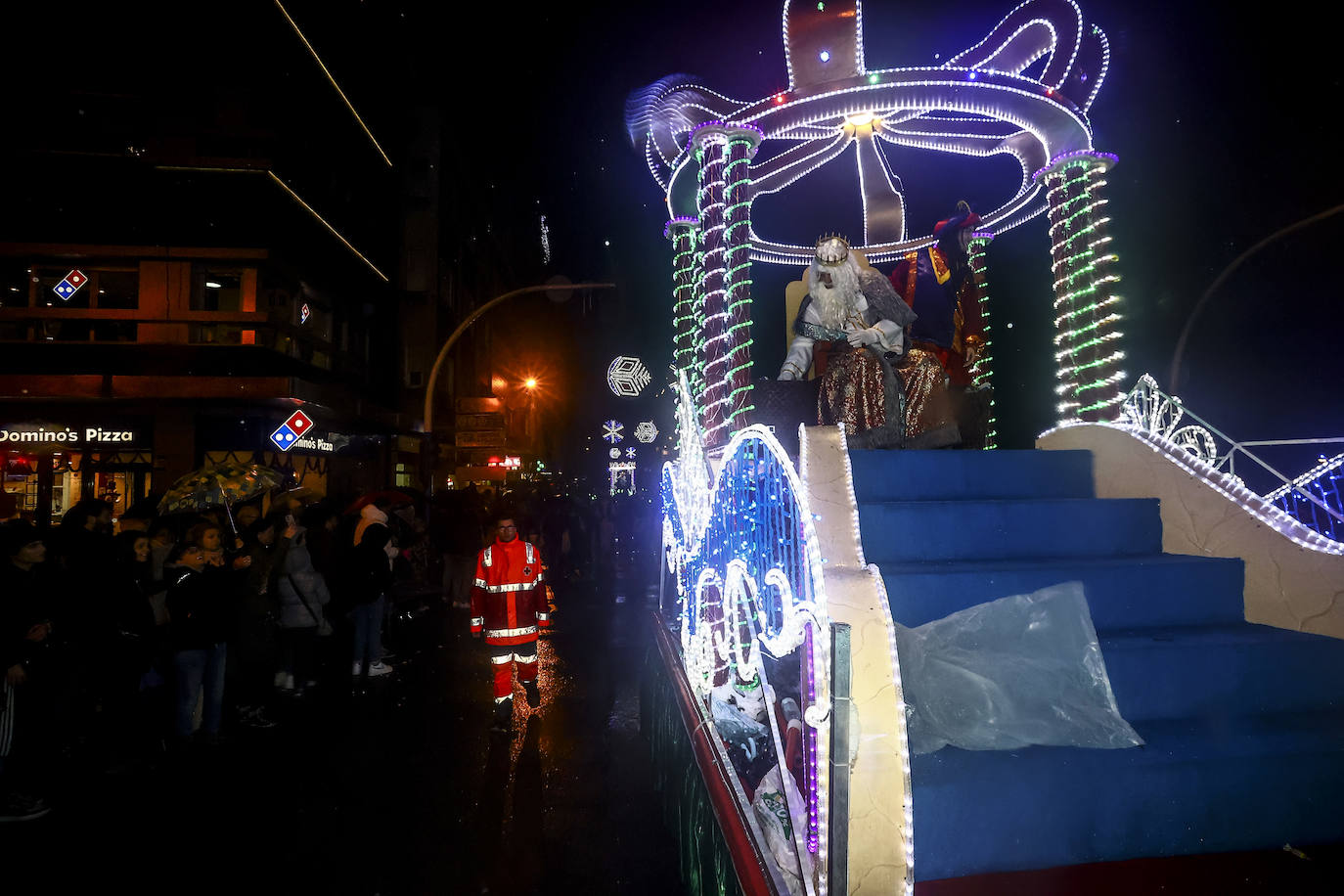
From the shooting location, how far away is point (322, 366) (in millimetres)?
20922

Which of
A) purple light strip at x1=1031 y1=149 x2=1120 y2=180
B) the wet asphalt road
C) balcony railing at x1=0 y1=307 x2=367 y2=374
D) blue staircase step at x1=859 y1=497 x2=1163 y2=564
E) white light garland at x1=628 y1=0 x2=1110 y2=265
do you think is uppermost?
balcony railing at x1=0 y1=307 x2=367 y2=374

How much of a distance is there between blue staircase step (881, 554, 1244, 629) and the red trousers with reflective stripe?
4365 mm

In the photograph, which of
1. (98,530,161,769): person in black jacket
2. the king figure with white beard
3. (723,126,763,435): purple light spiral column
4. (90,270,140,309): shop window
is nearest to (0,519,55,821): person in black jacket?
(98,530,161,769): person in black jacket

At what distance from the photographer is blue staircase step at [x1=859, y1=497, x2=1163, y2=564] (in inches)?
143

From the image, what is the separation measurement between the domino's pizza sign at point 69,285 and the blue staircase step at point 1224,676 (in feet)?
69.7

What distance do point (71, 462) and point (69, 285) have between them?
4.17m

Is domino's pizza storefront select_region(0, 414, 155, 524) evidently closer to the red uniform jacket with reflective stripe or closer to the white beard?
the red uniform jacket with reflective stripe

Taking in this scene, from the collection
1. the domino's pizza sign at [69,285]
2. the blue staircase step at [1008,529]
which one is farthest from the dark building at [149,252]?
the blue staircase step at [1008,529]

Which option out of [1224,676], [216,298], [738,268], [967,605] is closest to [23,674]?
[738,268]

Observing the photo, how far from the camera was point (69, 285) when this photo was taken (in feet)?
53.0

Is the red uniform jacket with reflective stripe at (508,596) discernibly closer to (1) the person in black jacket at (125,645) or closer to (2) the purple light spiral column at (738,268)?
(2) the purple light spiral column at (738,268)

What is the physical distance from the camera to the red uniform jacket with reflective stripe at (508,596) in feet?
21.7

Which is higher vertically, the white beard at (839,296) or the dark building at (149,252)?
the dark building at (149,252)

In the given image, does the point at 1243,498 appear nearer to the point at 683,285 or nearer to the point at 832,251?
the point at 832,251
